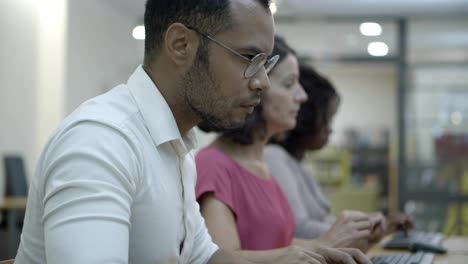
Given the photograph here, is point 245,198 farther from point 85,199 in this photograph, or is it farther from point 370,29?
point 370,29

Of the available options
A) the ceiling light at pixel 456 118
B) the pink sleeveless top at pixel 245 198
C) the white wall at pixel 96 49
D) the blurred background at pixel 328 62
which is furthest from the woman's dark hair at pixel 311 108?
the ceiling light at pixel 456 118

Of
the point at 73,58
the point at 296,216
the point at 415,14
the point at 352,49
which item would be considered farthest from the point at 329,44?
the point at 296,216

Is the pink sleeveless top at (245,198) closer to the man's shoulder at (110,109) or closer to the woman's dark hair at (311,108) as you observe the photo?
the man's shoulder at (110,109)

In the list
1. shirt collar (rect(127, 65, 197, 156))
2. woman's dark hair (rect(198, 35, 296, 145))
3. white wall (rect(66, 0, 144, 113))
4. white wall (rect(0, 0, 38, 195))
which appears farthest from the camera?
white wall (rect(66, 0, 144, 113))

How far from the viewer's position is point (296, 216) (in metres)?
2.34

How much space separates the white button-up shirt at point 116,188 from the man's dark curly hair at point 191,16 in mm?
75

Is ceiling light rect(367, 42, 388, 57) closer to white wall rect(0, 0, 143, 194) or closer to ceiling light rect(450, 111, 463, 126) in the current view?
ceiling light rect(450, 111, 463, 126)

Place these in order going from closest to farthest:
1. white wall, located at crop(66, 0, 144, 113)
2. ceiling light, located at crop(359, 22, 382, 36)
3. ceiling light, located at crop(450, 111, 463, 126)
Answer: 1. white wall, located at crop(66, 0, 144, 113)
2. ceiling light, located at crop(450, 111, 463, 126)
3. ceiling light, located at crop(359, 22, 382, 36)

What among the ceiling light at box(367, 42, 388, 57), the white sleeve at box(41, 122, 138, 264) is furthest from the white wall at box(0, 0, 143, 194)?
the white sleeve at box(41, 122, 138, 264)

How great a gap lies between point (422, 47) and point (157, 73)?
640cm

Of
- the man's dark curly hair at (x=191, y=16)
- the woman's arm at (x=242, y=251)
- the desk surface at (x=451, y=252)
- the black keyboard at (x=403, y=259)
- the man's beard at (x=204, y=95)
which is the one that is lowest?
the desk surface at (x=451, y=252)

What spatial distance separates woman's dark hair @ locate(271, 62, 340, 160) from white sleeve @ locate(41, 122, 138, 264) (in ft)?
6.04

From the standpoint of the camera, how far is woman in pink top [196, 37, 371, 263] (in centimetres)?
171

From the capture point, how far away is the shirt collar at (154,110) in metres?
1.06
